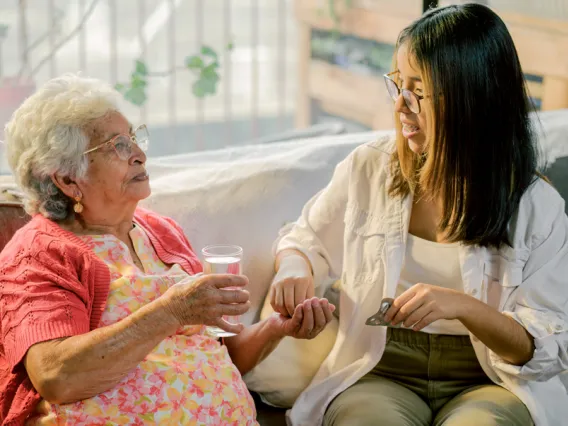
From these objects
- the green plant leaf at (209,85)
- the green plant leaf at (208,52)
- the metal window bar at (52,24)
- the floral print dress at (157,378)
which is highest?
the metal window bar at (52,24)

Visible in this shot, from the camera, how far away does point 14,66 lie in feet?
10.6

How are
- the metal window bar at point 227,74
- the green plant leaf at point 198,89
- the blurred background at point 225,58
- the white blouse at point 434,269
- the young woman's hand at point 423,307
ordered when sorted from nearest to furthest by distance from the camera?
the young woman's hand at point 423,307 → the white blouse at point 434,269 → the blurred background at point 225,58 → the green plant leaf at point 198,89 → the metal window bar at point 227,74

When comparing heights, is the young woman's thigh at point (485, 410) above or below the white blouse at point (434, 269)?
below

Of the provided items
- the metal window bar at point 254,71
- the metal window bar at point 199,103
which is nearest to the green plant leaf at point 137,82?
the metal window bar at point 199,103

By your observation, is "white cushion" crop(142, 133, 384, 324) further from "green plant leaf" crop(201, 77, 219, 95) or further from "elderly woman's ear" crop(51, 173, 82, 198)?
"green plant leaf" crop(201, 77, 219, 95)

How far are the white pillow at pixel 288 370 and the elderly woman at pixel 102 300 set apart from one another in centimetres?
9

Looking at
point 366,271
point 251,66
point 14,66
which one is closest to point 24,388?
point 366,271

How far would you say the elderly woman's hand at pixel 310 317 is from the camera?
174cm

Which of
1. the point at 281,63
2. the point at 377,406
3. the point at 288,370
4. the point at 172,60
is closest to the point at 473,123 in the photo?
the point at 377,406

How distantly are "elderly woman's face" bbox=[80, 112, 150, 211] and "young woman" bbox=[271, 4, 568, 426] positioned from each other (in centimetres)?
39

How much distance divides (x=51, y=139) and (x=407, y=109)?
77 cm

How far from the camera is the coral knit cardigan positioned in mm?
1560

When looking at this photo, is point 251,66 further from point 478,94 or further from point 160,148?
point 478,94

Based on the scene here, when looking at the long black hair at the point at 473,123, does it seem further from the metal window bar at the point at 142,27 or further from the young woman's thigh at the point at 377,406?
the metal window bar at the point at 142,27
